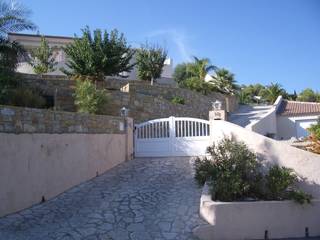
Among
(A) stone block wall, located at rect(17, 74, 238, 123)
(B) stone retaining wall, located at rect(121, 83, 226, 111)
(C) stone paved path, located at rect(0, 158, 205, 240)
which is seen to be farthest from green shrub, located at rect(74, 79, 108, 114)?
(C) stone paved path, located at rect(0, 158, 205, 240)

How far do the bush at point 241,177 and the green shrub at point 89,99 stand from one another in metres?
7.09

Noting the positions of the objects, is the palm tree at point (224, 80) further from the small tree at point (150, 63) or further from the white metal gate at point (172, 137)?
the white metal gate at point (172, 137)

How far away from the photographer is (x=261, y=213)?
8258 millimetres

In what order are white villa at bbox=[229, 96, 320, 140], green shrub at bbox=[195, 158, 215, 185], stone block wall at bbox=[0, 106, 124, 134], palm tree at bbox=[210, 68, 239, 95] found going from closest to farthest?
stone block wall at bbox=[0, 106, 124, 134]
green shrub at bbox=[195, 158, 215, 185]
white villa at bbox=[229, 96, 320, 140]
palm tree at bbox=[210, 68, 239, 95]

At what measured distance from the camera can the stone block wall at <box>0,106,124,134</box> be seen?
834 centimetres

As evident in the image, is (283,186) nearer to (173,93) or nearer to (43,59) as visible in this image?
(173,93)

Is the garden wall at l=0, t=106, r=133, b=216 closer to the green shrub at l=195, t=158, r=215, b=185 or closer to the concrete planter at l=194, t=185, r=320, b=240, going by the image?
the green shrub at l=195, t=158, r=215, b=185

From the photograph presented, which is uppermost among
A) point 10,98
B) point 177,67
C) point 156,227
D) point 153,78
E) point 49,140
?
point 177,67

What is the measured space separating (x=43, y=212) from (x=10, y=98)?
18.8 ft

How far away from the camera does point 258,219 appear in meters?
8.23

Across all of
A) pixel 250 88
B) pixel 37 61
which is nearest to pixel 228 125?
pixel 37 61

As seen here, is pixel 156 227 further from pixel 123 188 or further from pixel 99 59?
pixel 99 59

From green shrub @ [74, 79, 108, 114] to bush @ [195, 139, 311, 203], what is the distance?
7.09 m

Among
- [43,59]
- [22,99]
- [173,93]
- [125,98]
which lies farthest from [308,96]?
[22,99]
